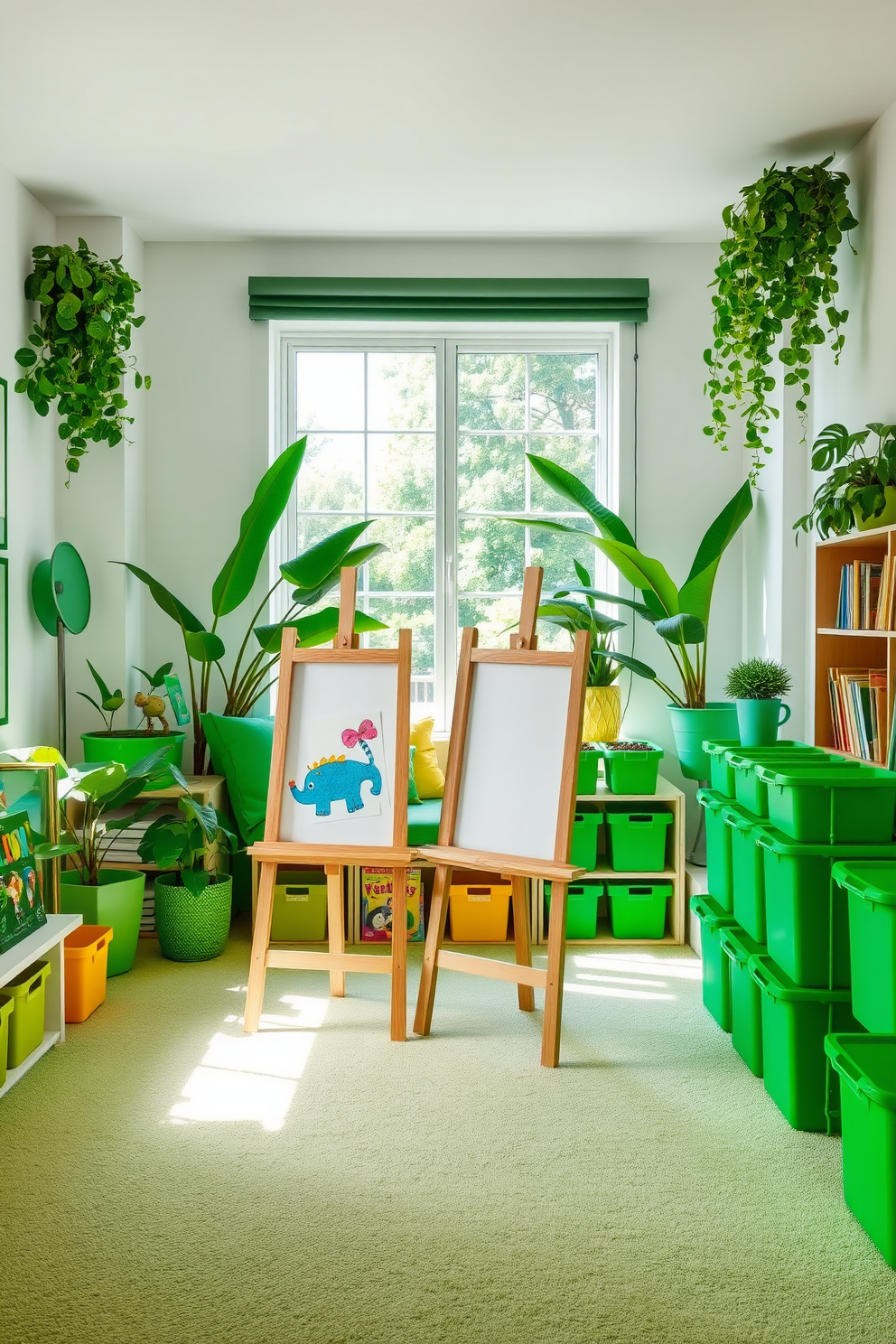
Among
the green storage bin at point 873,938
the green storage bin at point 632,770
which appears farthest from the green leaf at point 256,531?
the green storage bin at point 873,938

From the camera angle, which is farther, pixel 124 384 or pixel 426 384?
pixel 426 384

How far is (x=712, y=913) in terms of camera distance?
10.3 feet

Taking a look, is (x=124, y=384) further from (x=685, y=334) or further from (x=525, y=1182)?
(x=525, y=1182)

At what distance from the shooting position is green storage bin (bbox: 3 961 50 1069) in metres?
2.79

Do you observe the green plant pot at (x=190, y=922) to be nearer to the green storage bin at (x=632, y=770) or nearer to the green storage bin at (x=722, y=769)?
the green storage bin at (x=632, y=770)

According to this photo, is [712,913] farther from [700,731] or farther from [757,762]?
[700,731]

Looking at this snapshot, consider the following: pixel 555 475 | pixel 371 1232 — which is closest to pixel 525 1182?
pixel 371 1232

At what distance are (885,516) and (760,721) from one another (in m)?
0.74

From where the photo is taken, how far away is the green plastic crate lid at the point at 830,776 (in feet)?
8.20

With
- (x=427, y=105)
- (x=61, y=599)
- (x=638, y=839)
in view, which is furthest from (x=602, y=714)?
(x=427, y=105)

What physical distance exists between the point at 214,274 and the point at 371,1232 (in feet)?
13.1

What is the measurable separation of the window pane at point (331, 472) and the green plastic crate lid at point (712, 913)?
248 cm

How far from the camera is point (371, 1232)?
2078mm

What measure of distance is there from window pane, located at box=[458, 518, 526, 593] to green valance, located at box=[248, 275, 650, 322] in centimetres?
92
